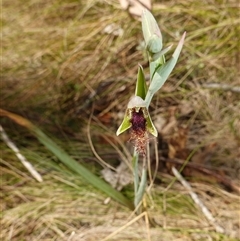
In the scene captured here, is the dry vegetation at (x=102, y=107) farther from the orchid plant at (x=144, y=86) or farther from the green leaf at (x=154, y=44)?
the green leaf at (x=154, y=44)

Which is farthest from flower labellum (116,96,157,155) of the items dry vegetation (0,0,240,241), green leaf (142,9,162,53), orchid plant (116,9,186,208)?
dry vegetation (0,0,240,241)

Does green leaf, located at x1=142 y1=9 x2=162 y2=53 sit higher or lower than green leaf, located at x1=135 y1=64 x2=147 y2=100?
higher

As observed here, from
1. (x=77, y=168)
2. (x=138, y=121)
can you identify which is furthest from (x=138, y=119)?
(x=77, y=168)

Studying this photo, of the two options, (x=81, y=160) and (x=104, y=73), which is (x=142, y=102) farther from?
(x=104, y=73)

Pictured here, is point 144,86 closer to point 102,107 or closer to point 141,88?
point 141,88

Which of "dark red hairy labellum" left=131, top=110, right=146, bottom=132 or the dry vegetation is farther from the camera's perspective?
the dry vegetation

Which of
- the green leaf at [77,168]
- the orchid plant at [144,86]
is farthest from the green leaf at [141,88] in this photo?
the green leaf at [77,168]

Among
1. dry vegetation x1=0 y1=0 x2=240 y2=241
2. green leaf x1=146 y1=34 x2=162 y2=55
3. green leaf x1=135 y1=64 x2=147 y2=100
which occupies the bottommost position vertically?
dry vegetation x1=0 y1=0 x2=240 y2=241

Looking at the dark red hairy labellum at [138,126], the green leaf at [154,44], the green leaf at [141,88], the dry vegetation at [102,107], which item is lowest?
the dry vegetation at [102,107]

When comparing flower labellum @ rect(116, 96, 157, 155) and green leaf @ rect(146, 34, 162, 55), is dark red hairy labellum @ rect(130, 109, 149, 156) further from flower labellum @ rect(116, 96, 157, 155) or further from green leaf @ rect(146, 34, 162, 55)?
green leaf @ rect(146, 34, 162, 55)
